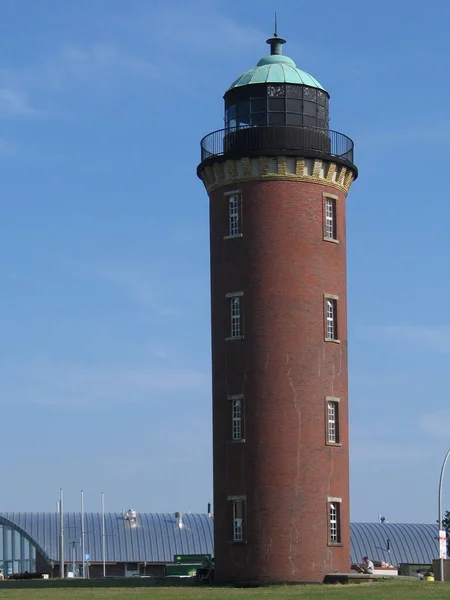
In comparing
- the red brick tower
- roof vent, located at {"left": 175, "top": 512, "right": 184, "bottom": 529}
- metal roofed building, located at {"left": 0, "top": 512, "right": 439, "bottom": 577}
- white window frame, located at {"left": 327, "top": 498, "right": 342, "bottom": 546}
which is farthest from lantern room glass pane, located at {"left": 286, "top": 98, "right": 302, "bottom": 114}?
roof vent, located at {"left": 175, "top": 512, "right": 184, "bottom": 529}

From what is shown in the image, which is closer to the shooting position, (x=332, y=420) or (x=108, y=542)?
(x=332, y=420)

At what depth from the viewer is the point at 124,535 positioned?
375 feet

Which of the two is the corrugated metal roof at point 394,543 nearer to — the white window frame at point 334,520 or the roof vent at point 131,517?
the roof vent at point 131,517

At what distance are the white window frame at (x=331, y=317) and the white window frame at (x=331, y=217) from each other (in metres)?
2.65

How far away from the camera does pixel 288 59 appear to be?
5659 cm

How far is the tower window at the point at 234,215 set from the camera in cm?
5362

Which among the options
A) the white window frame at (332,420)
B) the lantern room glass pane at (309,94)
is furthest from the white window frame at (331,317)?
the lantern room glass pane at (309,94)

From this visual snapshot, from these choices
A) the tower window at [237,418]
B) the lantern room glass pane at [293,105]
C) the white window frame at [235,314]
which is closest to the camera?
the tower window at [237,418]

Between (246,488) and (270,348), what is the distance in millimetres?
5864

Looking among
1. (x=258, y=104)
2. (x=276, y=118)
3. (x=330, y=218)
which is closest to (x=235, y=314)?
(x=330, y=218)

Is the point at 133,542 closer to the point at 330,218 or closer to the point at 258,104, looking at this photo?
the point at 330,218

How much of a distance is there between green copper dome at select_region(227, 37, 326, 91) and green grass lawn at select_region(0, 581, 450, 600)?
21508 millimetres

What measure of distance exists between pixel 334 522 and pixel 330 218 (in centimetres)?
1301

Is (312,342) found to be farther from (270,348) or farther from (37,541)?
(37,541)
